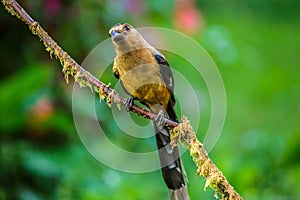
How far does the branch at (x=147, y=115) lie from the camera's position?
189 cm

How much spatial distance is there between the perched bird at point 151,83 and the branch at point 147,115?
0.75 ft

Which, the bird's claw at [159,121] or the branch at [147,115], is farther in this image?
the bird's claw at [159,121]

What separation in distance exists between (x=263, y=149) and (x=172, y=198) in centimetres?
176

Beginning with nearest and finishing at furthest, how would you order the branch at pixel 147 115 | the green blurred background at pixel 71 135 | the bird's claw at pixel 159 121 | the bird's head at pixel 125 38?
the branch at pixel 147 115 < the bird's claw at pixel 159 121 < the bird's head at pixel 125 38 < the green blurred background at pixel 71 135

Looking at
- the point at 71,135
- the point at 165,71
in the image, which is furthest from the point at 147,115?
the point at 71,135

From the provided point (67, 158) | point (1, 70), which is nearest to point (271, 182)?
point (67, 158)

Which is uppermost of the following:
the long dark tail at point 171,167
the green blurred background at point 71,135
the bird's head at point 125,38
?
the green blurred background at point 71,135

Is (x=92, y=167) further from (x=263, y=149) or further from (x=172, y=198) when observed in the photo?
(x=172, y=198)

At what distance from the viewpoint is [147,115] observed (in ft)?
6.48

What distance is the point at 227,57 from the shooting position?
4.76 metres

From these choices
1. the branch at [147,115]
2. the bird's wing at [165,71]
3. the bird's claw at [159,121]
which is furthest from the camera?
the bird's wing at [165,71]

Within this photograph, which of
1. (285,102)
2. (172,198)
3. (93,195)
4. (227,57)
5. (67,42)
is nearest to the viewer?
(172,198)

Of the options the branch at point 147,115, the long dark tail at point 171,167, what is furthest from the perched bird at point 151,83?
the branch at point 147,115

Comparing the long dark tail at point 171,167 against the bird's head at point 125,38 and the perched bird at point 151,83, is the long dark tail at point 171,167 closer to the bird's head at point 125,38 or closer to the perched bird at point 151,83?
the perched bird at point 151,83
